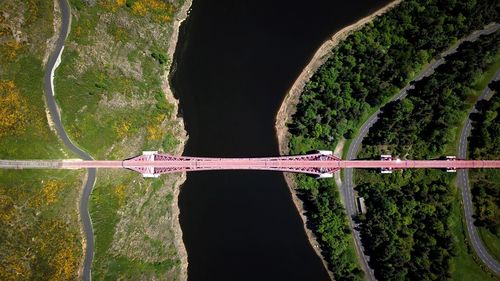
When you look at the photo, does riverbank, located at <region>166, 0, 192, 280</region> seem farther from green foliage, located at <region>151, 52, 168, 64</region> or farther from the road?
the road

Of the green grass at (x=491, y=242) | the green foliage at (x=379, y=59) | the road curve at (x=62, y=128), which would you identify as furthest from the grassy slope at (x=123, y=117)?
the green grass at (x=491, y=242)

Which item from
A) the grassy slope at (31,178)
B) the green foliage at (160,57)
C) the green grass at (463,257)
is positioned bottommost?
the green grass at (463,257)

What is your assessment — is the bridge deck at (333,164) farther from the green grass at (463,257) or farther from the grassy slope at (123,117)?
the grassy slope at (123,117)

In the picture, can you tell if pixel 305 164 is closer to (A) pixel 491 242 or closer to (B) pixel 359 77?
(B) pixel 359 77

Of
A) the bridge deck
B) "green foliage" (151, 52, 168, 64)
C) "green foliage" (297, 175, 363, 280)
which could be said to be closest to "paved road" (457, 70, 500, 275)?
the bridge deck

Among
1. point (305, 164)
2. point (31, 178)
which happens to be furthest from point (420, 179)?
point (31, 178)

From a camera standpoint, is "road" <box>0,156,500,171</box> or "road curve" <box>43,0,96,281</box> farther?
"road" <box>0,156,500,171</box>
